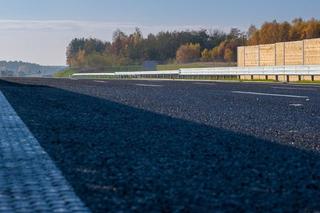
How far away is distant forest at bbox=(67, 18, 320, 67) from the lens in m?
103

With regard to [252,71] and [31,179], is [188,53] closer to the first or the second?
[252,71]

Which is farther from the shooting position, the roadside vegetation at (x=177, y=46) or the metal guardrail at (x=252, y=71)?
the roadside vegetation at (x=177, y=46)

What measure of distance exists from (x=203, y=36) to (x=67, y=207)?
462 feet

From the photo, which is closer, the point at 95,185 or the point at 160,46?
the point at 95,185

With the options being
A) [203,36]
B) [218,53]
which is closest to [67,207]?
[218,53]

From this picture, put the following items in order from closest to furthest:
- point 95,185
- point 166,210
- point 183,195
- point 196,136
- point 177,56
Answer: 1. point 166,210
2. point 183,195
3. point 95,185
4. point 196,136
5. point 177,56

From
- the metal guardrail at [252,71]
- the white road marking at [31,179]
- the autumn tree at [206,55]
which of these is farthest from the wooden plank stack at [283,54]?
the autumn tree at [206,55]

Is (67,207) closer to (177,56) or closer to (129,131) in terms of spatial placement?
(129,131)

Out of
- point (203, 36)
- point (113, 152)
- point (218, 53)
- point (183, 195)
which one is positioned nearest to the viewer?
point (183, 195)

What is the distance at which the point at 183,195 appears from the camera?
456 centimetres

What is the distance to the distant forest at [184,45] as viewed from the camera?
103 m

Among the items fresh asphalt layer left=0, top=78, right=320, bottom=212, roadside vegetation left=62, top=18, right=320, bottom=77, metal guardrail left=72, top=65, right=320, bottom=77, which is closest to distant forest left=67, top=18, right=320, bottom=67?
roadside vegetation left=62, top=18, right=320, bottom=77

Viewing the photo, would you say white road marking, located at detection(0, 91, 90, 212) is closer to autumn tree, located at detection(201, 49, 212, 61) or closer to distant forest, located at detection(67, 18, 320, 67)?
distant forest, located at detection(67, 18, 320, 67)

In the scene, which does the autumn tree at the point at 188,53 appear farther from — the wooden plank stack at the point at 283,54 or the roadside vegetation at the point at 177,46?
the wooden plank stack at the point at 283,54
